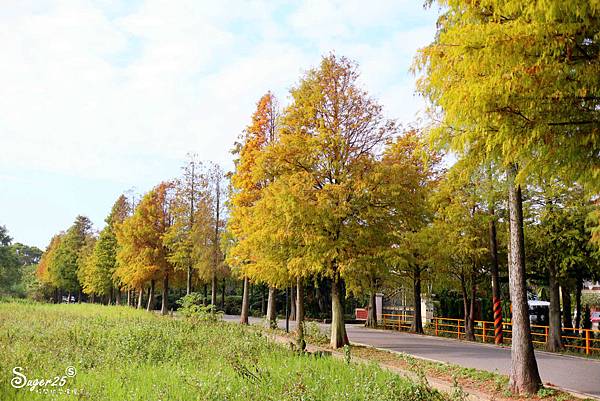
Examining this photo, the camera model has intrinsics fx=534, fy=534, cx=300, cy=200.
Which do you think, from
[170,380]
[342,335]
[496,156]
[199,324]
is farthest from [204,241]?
[496,156]

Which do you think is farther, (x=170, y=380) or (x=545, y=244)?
(x=545, y=244)

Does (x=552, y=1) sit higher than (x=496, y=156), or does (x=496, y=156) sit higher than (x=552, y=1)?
(x=552, y=1)

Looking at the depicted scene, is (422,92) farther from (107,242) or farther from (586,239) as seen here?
(107,242)

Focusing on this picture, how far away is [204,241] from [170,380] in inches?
952

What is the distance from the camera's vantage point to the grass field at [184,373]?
26.1ft

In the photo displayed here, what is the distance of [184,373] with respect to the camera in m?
9.51

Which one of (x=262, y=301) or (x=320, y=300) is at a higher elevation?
(x=320, y=300)

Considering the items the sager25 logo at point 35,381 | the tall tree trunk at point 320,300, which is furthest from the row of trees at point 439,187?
the tall tree trunk at point 320,300

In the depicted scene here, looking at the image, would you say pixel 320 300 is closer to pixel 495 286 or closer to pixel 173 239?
pixel 173 239

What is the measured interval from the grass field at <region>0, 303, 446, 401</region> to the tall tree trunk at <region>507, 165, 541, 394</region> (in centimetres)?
261

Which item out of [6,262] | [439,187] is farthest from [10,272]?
[439,187]

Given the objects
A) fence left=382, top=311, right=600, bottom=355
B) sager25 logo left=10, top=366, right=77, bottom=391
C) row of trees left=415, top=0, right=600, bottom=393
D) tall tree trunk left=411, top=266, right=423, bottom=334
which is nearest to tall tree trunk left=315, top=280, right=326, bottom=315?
fence left=382, top=311, right=600, bottom=355

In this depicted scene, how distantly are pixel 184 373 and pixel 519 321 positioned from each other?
6649 millimetres

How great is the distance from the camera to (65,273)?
61812 millimetres
